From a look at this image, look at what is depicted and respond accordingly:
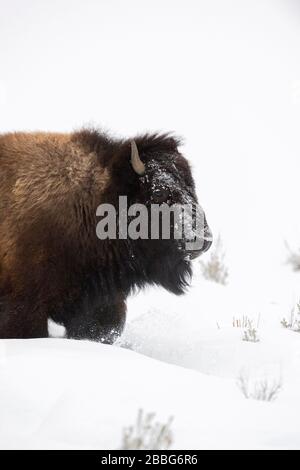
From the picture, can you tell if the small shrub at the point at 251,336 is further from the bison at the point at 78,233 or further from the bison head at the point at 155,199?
the bison head at the point at 155,199

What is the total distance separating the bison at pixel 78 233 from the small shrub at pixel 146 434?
1.85 meters

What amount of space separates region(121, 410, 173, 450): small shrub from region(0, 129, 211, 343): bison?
6.08 ft

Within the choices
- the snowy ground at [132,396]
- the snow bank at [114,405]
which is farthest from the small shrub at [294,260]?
the snow bank at [114,405]

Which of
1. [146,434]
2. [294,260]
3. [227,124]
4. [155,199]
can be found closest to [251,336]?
[155,199]

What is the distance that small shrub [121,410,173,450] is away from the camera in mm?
2766

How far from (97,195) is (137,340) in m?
1.59

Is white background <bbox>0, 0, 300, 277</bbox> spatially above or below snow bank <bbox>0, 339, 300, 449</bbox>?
above

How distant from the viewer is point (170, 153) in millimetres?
5223

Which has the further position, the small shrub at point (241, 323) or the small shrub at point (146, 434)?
the small shrub at point (241, 323)

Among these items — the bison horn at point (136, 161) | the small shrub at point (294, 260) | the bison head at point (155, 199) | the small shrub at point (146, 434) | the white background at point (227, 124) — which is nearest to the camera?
the small shrub at point (146, 434)

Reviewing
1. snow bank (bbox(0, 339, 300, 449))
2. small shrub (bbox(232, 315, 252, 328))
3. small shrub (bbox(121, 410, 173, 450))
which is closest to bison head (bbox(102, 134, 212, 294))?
small shrub (bbox(232, 315, 252, 328))

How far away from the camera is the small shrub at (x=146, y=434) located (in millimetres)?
2766

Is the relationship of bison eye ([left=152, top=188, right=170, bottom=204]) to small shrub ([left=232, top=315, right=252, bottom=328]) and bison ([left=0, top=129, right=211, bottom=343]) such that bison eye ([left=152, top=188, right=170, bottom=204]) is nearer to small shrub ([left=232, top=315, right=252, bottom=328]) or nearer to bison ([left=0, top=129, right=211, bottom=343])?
bison ([left=0, top=129, right=211, bottom=343])
